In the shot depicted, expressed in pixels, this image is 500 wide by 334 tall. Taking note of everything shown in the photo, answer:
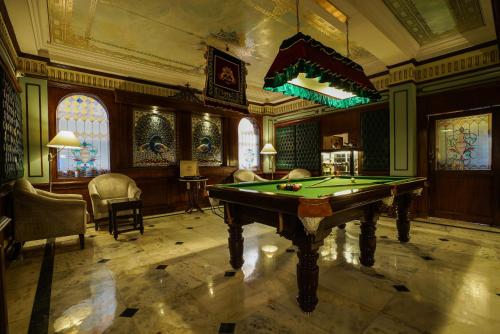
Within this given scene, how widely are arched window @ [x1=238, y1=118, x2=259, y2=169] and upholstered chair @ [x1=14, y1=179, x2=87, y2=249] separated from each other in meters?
5.01

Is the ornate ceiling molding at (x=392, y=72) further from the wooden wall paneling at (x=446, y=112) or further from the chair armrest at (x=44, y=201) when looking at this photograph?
the chair armrest at (x=44, y=201)

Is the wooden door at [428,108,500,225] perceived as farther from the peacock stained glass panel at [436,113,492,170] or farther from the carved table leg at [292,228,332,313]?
the carved table leg at [292,228,332,313]

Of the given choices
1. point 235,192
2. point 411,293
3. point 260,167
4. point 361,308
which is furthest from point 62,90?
point 411,293

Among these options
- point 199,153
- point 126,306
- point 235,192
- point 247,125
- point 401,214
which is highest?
point 247,125

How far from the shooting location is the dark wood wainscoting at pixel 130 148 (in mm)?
5051

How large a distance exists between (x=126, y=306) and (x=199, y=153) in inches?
197

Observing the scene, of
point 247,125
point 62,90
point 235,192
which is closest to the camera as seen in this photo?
point 235,192

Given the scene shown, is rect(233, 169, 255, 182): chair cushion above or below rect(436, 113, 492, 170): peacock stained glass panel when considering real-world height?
below

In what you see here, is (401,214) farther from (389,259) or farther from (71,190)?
(71,190)

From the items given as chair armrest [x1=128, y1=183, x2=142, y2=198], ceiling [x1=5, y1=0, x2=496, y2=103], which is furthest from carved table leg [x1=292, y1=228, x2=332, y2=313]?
chair armrest [x1=128, y1=183, x2=142, y2=198]

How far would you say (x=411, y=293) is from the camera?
2273mm

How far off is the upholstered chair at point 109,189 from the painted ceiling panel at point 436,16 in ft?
17.7

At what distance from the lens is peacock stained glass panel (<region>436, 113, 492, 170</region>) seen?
15.1ft

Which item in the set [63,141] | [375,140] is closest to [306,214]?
[63,141]
